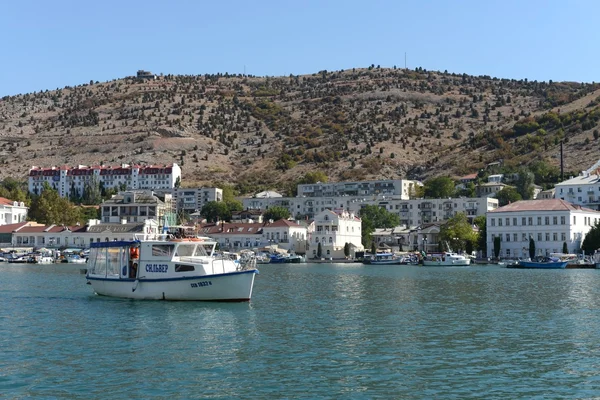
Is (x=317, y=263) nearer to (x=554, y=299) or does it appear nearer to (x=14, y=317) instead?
(x=554, y=299)

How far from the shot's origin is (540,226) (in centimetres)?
13088

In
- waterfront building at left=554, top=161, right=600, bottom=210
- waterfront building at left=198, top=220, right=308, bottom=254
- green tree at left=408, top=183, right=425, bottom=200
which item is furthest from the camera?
green tree at left=408, top=183, right=425, bottom=200

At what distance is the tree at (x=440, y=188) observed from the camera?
187000mm

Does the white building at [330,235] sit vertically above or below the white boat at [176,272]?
above

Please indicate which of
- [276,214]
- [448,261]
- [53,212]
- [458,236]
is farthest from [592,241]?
[53,212]

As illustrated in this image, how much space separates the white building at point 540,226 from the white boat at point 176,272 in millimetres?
85951

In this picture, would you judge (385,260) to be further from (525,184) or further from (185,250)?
(185,250)

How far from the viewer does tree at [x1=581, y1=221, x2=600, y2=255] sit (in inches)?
4929

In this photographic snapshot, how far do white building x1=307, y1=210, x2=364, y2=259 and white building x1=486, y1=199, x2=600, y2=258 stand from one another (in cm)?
2764

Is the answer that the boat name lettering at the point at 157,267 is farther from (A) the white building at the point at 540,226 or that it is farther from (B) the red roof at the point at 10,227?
(B) the red roof at the point at 10,227

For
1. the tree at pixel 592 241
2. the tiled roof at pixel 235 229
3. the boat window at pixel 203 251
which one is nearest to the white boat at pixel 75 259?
the tiled roof at pixel 235 229

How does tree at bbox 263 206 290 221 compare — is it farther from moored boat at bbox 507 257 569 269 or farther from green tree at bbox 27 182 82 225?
moored boat at bbox 507 257 569 269

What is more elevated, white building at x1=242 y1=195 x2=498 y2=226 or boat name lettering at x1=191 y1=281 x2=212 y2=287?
white building at x1=242 y1=195 x2=498 y2=226

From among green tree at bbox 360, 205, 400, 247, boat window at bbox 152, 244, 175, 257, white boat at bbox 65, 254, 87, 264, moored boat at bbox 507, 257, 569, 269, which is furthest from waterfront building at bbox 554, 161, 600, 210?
boat window at bbox 152, 244, 175, 257
